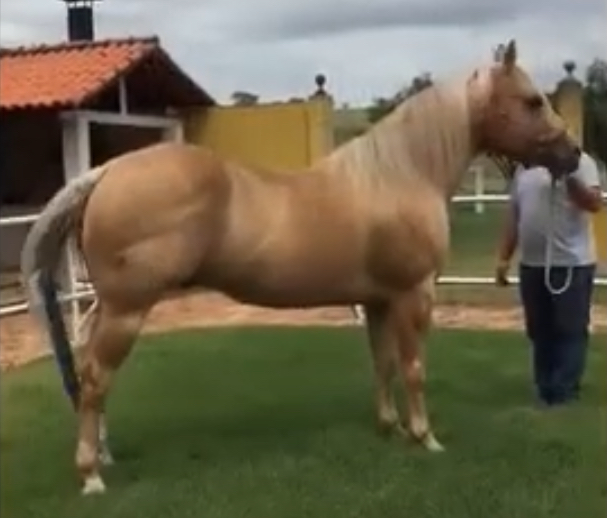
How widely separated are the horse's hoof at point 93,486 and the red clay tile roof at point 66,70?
7815 mm

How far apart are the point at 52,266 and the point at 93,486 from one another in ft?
2.73

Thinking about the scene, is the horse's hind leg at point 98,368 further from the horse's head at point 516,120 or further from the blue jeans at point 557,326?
the blue jeans at point 557,326

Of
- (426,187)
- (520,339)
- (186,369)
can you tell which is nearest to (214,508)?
(426,187)

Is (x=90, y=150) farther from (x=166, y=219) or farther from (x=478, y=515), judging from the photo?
(x=478, y=515)

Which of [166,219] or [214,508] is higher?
[166,219]

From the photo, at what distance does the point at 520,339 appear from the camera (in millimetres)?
8078

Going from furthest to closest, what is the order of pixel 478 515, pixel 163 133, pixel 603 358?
pixel 163 133, pixel 603 358, pixel 478 515

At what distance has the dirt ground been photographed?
29.1ft

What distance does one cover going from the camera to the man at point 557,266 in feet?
18.3

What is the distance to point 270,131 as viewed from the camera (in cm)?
1336

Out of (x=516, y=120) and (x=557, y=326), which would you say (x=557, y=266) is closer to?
(x=557, y=326)

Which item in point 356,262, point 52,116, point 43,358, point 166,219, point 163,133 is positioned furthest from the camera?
point 163,133

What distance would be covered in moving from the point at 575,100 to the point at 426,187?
652 centimetres

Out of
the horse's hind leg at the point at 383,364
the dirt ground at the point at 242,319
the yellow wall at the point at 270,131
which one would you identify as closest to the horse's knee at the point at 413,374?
the horse's hind leg at the point at 383,364
